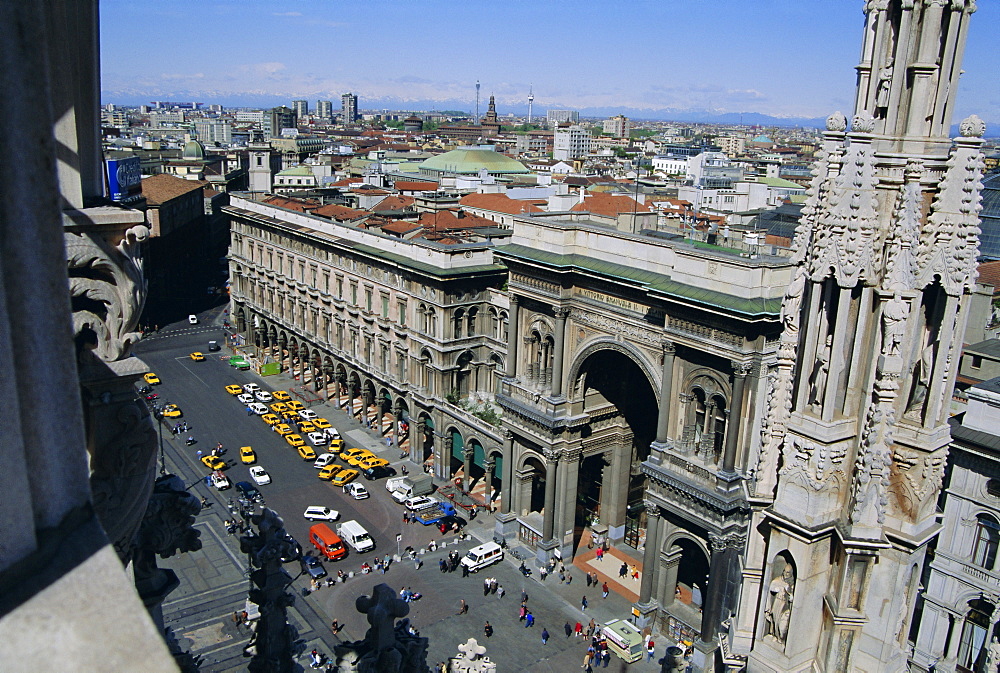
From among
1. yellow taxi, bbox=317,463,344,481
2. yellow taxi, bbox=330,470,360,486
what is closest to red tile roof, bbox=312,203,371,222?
yellow taxi, bbox=317,463,344,481

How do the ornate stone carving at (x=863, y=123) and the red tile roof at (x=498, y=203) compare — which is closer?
the ornate stone carving at (x=863, y=123)

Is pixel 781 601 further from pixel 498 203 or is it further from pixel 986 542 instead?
pixel 498 203

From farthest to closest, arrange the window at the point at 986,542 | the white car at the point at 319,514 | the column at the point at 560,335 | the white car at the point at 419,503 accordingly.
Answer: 1. the white car at the point at 419,503
2. the white car at the point at 319,514
3. the column at the point at 560,335
4. the window at the point at 986,542

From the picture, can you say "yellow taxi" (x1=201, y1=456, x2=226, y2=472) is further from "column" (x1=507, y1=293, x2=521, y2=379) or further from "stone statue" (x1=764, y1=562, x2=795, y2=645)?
"stone statue" (x1=764, y1=562, x2=795, y2=645)

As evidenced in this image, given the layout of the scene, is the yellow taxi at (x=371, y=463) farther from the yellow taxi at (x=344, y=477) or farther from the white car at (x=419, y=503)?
the white car at (x=419, y=503)

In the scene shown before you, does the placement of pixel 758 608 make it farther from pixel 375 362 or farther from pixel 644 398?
pixel 375 362

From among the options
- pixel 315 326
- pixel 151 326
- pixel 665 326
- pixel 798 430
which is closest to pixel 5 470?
pixel 798 430

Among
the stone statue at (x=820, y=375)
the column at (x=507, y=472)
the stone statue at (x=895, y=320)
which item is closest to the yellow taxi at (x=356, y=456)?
the column at (x=507, y=472)
